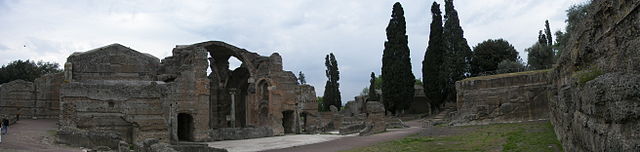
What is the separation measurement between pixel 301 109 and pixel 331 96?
85.7 feet

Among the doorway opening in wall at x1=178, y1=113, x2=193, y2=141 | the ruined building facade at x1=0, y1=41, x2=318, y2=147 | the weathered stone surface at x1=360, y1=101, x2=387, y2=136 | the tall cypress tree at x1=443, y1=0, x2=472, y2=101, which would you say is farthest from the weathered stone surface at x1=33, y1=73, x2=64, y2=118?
the tall cypress tree at x1=443, y1=0, x2=472, y2=101

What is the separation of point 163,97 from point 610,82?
68.4 feet

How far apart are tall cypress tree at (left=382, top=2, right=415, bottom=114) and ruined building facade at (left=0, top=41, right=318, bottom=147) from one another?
9865mm

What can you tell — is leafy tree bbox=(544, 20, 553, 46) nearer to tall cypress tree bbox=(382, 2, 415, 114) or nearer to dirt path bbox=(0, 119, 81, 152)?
tall cypress tree bbox=(382, 2, 415, 114)

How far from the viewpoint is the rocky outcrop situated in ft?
13.3

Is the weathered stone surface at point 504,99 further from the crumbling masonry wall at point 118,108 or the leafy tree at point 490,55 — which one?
the leafy tree at point 490,55

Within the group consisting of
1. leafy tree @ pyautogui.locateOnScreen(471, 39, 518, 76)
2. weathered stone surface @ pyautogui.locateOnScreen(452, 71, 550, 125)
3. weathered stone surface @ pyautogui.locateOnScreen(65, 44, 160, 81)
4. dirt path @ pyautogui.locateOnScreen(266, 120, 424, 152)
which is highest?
leafy tree @ pyautogui.locateOnScreen(471, 39, 518, 76)

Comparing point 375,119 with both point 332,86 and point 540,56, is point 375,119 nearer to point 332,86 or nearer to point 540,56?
point 540,56

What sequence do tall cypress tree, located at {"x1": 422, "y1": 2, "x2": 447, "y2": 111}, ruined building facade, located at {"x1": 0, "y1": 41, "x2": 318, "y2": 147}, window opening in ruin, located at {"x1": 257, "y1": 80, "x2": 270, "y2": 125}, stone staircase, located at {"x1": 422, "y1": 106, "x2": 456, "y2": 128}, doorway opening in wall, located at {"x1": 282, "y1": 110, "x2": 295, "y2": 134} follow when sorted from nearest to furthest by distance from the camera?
1. ruined building facade, located at {"x1": 0, "y1": 41, "x2": 318, "y2": 147}
2. stone staircase, located at {"x1": 422, "y1": 106, "x2": 456, "y2": 128}
3. window opening in ruin, located at {"x1": 257, "y1": 80, "x2": 270, "y2": 125}
4. doorway opening in wall, located at {"x1": 282, "y1": 110, "x2": 295, "y2": 134}
5. tall cypress tree, located at {"x1": 422, "y1": 2, "x2": 447, "y2": 111}

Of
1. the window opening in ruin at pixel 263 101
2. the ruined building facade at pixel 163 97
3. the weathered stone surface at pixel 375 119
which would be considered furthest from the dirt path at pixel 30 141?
the weathered stone surface at pixel 375 119

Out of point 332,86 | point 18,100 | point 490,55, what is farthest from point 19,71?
point 490,55

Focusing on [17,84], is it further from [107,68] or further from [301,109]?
[301,109]

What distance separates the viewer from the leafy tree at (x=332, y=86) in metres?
61.0

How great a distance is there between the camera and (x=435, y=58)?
4222 cm
